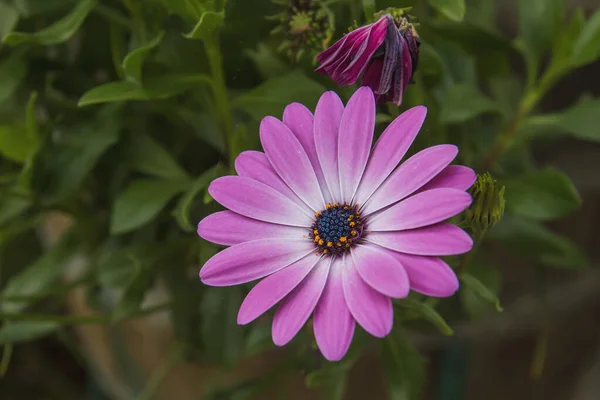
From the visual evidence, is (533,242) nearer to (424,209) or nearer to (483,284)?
(483,284)

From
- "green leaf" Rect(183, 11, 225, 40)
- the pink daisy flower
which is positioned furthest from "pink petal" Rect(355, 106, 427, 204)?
"green leaf" Rect(183, 11, 225, 40)

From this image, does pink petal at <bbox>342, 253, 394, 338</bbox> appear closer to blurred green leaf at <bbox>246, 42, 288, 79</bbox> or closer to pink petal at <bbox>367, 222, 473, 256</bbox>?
pink petal at <bbox>367, 222, 473, 256</bbox>

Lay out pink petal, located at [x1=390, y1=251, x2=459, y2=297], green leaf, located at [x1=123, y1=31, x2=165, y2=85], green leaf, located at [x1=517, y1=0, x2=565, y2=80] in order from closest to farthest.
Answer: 1. pink petal, located at [x1=390, y1=251, x2=459, y2=297]
2. green leaf, located at [x1=123, y1=31, x2=165, y2=85]
3. green leaf, located at [x1=517, y1=0, x2=565, y2=80]

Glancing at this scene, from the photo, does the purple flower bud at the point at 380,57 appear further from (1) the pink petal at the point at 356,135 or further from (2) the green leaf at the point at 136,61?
(2) the green leaf at the point at 136,61

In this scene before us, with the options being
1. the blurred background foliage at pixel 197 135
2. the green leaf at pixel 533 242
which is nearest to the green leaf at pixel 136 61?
the blurred background foliage at pixel 197 135

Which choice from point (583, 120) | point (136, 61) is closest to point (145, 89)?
point (136, 61)

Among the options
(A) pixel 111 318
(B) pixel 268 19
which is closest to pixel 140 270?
A: (A) pixel 111 318

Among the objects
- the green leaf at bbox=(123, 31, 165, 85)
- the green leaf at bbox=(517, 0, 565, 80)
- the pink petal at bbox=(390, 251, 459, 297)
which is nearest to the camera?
the pink petal at bbox=(390, 251, 459, 297)
